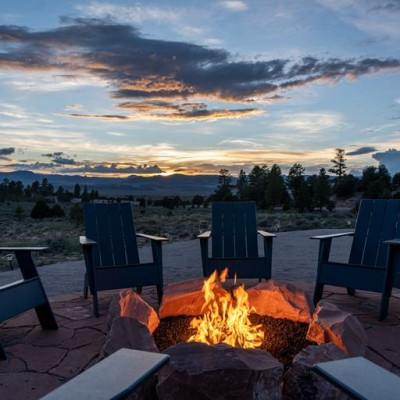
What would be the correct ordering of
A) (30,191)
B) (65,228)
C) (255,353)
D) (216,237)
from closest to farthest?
(255,353), (216,237), (65,228), (30,191)

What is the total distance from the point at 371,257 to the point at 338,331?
184cm

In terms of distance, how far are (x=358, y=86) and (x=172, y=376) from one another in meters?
5.92

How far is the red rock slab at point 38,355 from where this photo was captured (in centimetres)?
274

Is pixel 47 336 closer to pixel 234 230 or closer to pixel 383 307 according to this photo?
pixel 234 230

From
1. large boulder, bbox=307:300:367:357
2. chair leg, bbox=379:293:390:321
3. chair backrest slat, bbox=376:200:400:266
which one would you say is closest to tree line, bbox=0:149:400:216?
chair backrest slat, bbox=376:200:400:266

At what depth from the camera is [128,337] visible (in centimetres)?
250

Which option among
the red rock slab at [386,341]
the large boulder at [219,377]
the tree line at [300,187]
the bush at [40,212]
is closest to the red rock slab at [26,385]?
the large boulder at [219,377]

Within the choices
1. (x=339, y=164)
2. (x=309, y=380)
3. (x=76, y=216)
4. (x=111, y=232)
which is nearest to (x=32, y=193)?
(x=76, y=216)

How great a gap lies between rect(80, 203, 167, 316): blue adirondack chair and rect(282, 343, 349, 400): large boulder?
1.91 m

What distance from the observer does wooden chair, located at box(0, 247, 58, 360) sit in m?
2.94

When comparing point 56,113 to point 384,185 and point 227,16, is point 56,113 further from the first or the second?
point 384,185

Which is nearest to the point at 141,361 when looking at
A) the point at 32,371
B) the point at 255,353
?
the point at 255,353

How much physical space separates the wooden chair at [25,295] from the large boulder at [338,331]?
76.2 inches

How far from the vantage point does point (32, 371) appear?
2.66 m
